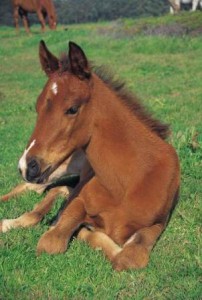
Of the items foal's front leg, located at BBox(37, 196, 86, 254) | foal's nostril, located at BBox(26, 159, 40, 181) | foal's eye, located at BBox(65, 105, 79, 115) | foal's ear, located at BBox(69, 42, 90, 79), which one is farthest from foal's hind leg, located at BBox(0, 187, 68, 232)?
foal's ear, located at BBox(69, 42, 90, 79)

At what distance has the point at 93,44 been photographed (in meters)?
19.0

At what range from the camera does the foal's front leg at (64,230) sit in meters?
4.33

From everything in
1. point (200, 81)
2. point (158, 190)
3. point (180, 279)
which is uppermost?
point (158, 190)

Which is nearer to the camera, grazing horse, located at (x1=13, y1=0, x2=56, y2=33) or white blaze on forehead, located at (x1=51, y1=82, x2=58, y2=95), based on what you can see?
white blaze on forehead, located at (x1=51, y1=82, x2=58, y2=95)

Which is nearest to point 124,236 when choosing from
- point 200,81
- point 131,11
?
point 200,81

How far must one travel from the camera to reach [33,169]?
12.6 ft

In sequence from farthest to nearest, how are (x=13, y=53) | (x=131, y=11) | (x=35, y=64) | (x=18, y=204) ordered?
(x=131, y=11) < (x=13, y=53) < (x=35, y=64) < (x=18, y=204)

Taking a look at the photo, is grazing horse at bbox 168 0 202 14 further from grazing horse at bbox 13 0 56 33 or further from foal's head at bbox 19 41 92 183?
foal's head at bbox 19 41 92 183

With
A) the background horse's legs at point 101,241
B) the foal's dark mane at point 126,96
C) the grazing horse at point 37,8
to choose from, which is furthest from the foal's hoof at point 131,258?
the grazing horse at point 37,8

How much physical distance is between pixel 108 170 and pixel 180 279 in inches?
35.5

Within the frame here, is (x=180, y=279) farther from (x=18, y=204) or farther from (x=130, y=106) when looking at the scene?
(x=18, y=204)

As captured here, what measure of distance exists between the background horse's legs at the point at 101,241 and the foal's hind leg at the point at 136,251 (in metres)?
0.10

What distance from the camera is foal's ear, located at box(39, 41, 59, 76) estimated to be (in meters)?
4.16

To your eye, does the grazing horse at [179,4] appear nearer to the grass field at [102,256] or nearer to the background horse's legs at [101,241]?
the grass field at [102,256]
